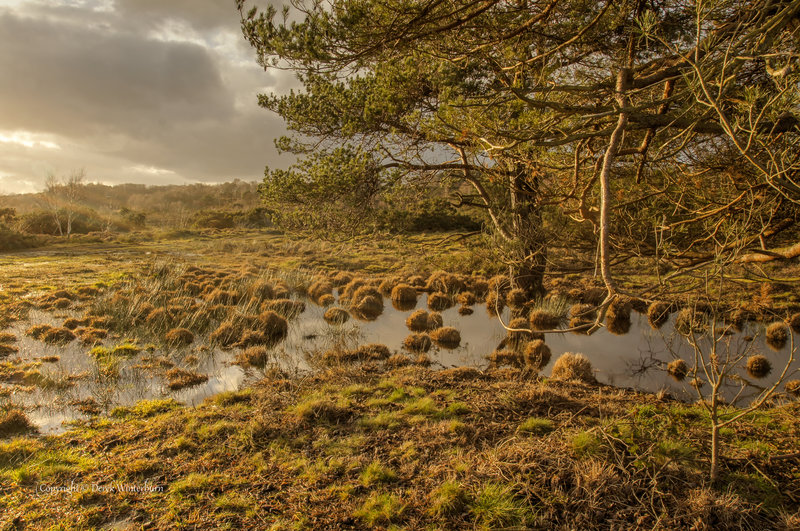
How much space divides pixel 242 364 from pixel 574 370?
20.3ft

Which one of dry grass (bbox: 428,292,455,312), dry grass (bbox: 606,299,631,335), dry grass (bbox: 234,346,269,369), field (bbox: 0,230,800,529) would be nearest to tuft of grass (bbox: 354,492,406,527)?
field (bbox: 0,230,800,529)

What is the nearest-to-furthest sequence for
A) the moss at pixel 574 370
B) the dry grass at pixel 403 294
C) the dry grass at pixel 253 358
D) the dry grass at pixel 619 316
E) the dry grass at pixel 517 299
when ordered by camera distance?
the moss at pixel 574 370 < the dry grass at pixel 253 358 < the dry grass at pixel 619 316 < the dry grass at pixel 517 299 < the dry grass at pixel 403 294

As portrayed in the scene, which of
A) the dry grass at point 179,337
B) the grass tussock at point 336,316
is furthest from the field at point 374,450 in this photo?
the grass tussock at point 336,316

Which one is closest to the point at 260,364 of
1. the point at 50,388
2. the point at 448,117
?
the point at 50,388

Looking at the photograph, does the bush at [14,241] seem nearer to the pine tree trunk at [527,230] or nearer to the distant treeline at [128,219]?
the distant treeline at [128,219]

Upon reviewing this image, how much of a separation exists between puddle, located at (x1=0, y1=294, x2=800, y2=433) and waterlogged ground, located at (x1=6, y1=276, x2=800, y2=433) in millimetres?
15

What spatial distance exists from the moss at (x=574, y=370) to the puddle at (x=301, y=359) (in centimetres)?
48

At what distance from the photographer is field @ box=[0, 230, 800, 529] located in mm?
3576

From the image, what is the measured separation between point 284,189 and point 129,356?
14.8ft

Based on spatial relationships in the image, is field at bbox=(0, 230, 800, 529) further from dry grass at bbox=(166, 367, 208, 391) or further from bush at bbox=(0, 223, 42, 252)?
bush at bbox=(0, 223, 42, 252)

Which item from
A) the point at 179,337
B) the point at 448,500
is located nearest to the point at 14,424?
the point at 179,337

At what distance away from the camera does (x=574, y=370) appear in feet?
24.0

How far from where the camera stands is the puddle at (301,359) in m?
6.47

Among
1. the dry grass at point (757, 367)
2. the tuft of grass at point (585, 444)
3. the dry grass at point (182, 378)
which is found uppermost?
the tuft of grass at point (585, 444)
